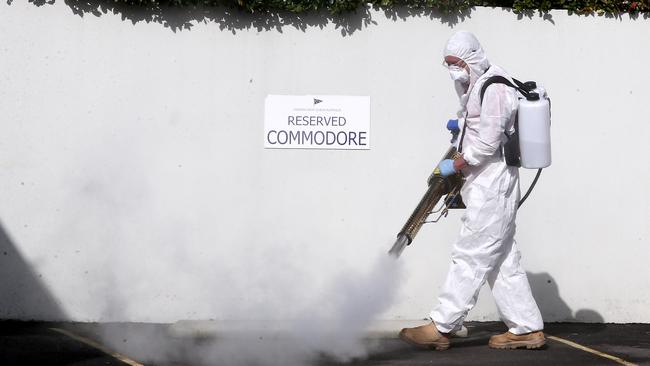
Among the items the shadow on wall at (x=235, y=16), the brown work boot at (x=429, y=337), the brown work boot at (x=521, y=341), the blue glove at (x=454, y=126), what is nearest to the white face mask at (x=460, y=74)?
the blue glove at (x=454, y=126)

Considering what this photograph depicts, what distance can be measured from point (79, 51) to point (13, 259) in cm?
171

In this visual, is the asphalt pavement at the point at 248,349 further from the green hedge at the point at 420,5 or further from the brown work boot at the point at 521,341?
the green hedge at the point at 420,5

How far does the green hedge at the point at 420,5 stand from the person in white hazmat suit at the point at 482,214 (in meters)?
1.30

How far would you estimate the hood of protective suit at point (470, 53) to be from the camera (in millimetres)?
7664

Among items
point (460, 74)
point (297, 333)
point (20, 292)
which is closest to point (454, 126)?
point (460, 74)

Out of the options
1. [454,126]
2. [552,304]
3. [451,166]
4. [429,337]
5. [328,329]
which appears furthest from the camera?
[552,304]

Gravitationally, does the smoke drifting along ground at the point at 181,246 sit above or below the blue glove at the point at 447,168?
below

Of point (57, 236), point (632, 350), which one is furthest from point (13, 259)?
point (632, 350)

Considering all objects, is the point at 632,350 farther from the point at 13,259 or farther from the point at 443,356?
the point at 13,259

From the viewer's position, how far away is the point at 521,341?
7.84m

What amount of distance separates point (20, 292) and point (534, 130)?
165 inches

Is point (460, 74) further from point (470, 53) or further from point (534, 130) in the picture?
point (534, 130)

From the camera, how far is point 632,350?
799 centimetres

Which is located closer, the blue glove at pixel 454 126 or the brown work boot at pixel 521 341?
the brown work boot at pixel 521 341
